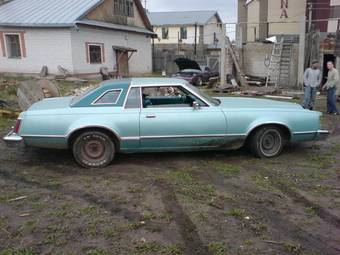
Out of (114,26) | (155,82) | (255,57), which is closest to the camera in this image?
(155,82)

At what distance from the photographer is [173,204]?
15.5ft

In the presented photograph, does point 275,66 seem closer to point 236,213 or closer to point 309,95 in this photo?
point 309,95

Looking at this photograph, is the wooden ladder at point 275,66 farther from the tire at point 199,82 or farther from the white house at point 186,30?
the white house at point 186,30

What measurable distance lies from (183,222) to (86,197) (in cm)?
141

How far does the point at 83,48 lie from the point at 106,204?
63.1ft

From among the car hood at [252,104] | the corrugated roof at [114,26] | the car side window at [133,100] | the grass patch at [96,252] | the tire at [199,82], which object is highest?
the corrugated roof at [114,26]

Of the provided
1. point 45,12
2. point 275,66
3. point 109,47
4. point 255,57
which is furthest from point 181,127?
point 109,47

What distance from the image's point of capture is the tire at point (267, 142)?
6445 millimetres

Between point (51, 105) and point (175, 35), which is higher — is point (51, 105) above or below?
below

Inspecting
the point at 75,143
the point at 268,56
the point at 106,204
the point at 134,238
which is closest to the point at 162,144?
the point at 75,143

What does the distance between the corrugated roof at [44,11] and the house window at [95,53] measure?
7.04 ft

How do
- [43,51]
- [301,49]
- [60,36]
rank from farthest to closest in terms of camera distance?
[43,51] → [60,36] → [301,49]

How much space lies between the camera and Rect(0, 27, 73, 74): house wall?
71.2 ft

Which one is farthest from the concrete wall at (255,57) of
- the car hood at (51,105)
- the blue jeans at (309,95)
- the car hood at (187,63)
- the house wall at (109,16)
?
the car hood at (51,105)
